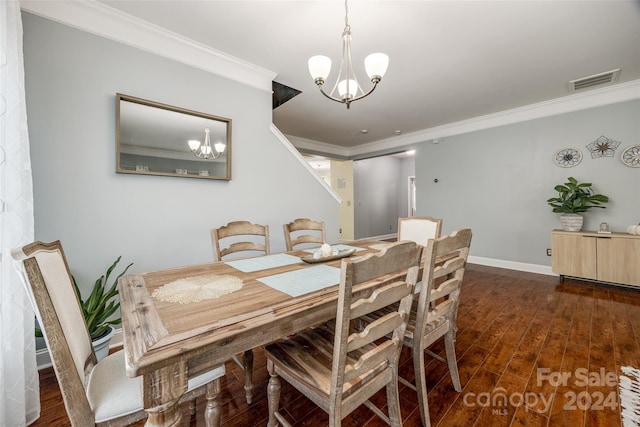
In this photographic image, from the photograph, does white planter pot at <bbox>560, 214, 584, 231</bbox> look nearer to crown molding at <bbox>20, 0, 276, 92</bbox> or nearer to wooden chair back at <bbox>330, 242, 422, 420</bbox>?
wooden chair back at <bbox>330, 242, 422, 420</bbox>

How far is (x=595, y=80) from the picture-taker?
10.5 feet

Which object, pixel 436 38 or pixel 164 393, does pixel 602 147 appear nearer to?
pixel 436 38

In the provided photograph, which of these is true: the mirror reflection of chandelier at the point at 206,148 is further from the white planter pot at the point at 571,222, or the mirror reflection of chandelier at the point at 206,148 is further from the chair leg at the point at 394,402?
the white planter pot at the point at 571,222

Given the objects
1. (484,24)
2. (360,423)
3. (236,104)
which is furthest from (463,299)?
(236,104)

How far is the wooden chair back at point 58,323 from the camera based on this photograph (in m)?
0.75

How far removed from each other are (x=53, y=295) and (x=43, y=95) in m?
1.76

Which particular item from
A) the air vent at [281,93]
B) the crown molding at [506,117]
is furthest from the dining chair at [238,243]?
the crown molding at [506,117]

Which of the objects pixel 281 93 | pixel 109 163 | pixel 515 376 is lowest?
pixel 515 376

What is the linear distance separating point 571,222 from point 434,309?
3709 mm

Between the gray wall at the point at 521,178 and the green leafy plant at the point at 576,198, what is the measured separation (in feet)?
0.44

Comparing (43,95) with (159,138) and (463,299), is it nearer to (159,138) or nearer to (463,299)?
(159,138)

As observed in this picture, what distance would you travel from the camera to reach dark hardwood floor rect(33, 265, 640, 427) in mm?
1332

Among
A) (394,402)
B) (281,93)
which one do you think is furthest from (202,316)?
(281,93)

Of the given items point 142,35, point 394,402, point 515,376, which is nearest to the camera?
point 394,402
